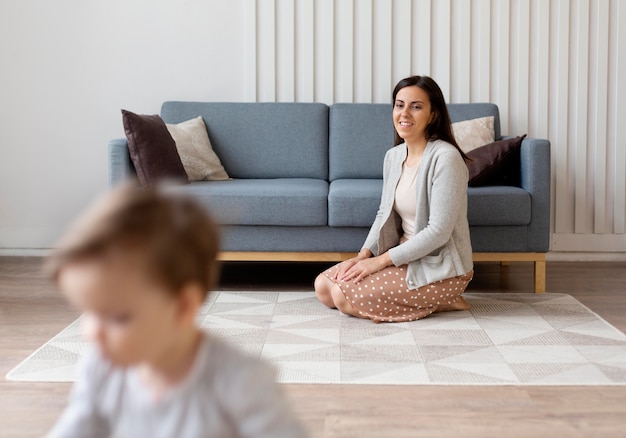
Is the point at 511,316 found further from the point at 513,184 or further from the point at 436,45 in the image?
the point at 436,45

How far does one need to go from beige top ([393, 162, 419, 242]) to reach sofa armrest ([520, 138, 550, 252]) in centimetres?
63

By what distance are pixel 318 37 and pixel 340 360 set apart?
92.0 inches

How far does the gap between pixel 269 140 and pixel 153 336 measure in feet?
10.7

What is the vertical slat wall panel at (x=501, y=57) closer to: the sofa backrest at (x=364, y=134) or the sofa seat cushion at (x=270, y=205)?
the sofa backrest at (x=364, y=134)

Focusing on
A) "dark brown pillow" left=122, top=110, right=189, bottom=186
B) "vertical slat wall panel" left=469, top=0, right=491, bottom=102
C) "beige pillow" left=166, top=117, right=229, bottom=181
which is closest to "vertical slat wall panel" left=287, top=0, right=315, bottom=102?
"beige pillow" left=166, top=117, right=229, bottom=181

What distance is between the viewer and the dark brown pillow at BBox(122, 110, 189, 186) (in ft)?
11.7

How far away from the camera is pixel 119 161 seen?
11.8 ft

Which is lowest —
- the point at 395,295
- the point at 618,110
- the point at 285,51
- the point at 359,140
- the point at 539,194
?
the point at 395,295

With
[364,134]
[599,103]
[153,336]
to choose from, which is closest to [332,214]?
[364,134]

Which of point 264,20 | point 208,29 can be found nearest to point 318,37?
point 264,20

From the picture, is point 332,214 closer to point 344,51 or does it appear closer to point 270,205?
point 270,205

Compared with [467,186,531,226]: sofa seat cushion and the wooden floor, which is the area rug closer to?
the wooden floor

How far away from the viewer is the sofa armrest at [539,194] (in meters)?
3.53

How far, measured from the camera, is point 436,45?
4.42 meters
